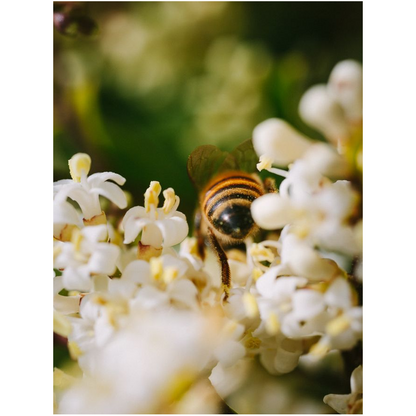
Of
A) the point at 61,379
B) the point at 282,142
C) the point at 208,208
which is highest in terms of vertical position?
the point at 282,142

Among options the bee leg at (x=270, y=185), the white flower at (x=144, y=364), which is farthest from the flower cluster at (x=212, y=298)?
the bee leg at (x=270, y=185)

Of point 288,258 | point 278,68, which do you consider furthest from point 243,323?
point 278,68

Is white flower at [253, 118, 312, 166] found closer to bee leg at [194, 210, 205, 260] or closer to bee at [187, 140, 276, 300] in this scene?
bee at [187, 140, 276, 300]

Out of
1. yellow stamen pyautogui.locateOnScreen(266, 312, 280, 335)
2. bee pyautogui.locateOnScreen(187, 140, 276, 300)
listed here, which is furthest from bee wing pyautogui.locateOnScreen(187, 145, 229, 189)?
yellow stamen pyautogui.locateOnScreen(266, 312, 280, 335)

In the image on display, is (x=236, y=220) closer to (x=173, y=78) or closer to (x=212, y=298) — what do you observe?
(x=212, y=298)

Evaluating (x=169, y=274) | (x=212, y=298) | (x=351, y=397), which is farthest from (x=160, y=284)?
(x=351, y=397)

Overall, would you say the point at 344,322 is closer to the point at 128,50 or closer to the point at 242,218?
the point at 242,218
